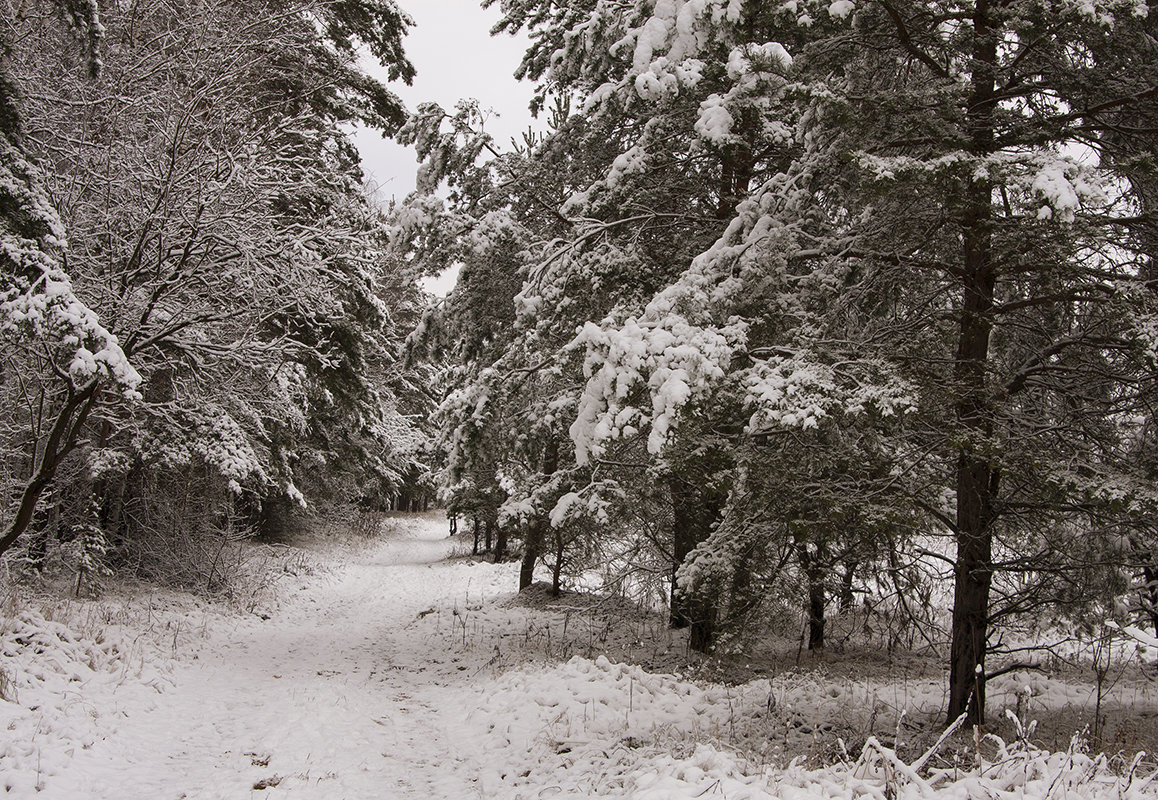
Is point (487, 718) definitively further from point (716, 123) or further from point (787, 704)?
point (716, 123)

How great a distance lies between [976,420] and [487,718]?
5816 mm

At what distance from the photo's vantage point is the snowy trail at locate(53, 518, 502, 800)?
5227 mm

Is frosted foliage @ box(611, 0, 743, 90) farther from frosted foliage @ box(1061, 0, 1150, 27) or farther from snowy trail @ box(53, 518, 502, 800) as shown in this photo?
snowy trail @ box(53, 518, 502, 800)

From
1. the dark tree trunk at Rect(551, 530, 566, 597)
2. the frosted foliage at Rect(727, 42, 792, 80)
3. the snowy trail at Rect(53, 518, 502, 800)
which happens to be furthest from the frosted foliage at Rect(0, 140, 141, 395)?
the dark tree trunk at Rect(551, 530, 566, 597)

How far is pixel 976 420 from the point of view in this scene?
583 centimetres

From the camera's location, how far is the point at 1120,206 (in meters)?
6.12

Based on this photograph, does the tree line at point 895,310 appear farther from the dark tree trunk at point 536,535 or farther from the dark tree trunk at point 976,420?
the dark tree trunk at point 536,535

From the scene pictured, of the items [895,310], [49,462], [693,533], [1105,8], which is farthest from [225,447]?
[1105,8]

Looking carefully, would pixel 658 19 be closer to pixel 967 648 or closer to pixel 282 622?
pixel 967 648

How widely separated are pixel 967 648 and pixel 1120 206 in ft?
14.2

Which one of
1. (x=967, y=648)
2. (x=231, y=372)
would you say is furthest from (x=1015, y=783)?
(x=231, y=372)

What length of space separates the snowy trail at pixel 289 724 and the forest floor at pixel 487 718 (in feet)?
0.09

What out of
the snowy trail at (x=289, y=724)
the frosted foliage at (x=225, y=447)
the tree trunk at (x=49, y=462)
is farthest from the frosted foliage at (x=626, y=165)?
the frosted foliage at (x=225, y=447)

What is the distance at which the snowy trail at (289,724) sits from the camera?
17.1 ft
